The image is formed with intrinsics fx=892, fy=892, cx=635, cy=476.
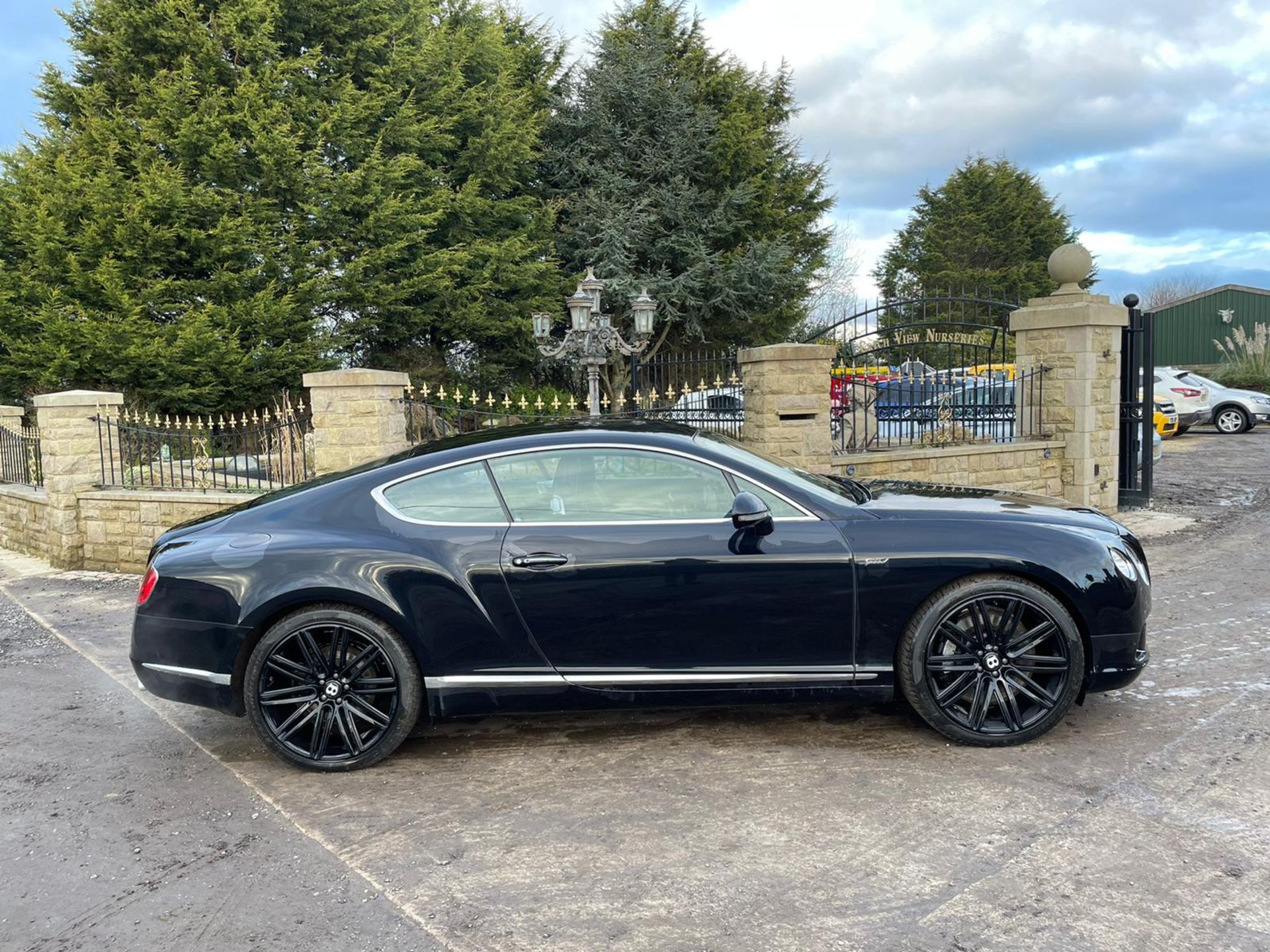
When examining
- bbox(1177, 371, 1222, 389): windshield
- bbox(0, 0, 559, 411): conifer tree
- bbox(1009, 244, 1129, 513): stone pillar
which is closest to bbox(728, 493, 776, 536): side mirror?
bbox(1009, 244, 1129, 513): stone pillar

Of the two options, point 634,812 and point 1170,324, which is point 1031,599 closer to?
point 634,812

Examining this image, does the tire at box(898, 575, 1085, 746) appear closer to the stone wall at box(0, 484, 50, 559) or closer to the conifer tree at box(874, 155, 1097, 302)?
the stone wall at box(0, 484, 50, 559)

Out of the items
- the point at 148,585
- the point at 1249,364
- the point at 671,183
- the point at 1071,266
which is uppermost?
the point at 671,183

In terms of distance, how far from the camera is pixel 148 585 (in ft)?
13.2

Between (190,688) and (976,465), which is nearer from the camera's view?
(190,688)

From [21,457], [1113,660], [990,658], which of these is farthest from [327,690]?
[21,457]

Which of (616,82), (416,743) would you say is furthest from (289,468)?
(616,82)

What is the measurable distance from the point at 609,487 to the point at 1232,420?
23.1 m

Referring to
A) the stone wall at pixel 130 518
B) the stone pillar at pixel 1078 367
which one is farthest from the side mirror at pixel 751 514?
the stone pillar at pixel 1078 367

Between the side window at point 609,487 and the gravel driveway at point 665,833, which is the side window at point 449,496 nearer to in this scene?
the side window at point 609,487

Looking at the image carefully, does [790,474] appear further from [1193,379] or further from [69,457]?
[1193,379]

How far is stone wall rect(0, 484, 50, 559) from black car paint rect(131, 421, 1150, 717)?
24.7 feet

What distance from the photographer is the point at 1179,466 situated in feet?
49.1

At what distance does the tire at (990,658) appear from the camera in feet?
12.5
